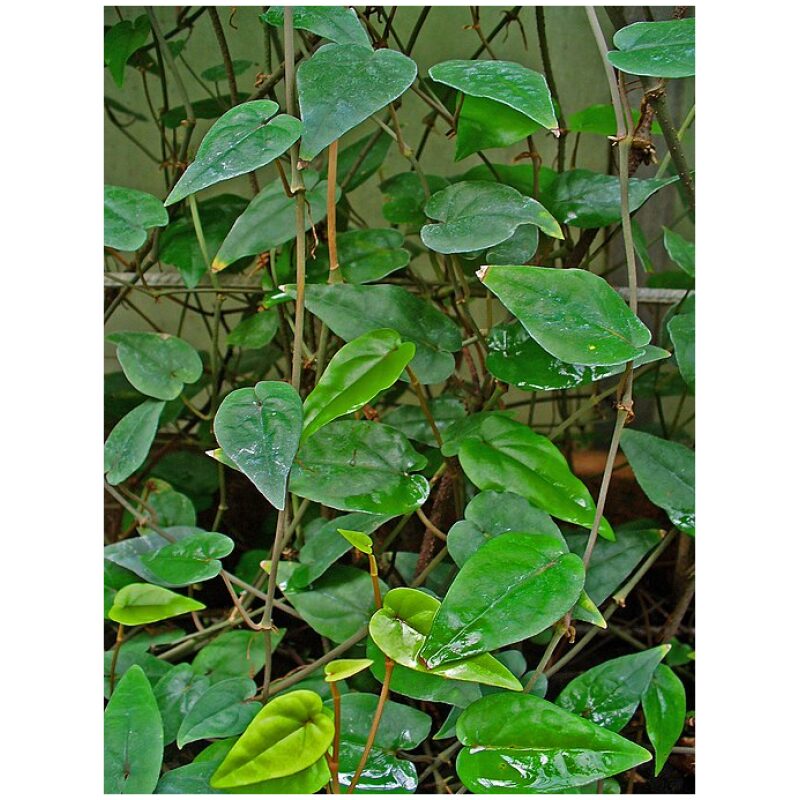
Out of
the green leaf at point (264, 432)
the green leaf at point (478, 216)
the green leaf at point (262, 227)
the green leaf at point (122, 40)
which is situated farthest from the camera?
the green leaf at point (122, 40)

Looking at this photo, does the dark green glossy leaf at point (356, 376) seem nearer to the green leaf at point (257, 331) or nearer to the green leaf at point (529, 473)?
the green leaf at point (529, 473)

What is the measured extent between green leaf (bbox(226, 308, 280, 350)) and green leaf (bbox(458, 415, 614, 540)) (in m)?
0.25

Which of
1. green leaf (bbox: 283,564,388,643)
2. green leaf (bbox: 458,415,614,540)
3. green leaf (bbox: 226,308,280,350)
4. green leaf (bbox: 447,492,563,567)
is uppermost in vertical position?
green leaf (bbox: 226,308,280,350)

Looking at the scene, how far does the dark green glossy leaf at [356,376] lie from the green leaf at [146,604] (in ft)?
0.55

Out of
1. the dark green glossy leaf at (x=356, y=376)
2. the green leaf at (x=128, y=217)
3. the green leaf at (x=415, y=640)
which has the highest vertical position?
the green leaf at (x=128, y=217)

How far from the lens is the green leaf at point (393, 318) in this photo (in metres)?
0.54

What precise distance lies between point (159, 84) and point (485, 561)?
80 centimetres

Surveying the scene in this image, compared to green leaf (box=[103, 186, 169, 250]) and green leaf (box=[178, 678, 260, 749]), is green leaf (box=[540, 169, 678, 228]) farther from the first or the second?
green leaf (box=[178, 678, 260, 749])

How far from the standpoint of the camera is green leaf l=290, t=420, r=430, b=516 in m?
0.52

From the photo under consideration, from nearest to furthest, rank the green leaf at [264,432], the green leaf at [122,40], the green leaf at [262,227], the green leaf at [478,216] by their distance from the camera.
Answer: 1. the green leaf at [264,432]
2. the green leaf at [478,216]
3. the green leaf at [262,227]
4. the green leaf at [122,40]

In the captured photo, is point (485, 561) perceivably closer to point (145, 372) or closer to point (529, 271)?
point (529, 271)

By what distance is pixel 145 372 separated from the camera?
0.64 metres

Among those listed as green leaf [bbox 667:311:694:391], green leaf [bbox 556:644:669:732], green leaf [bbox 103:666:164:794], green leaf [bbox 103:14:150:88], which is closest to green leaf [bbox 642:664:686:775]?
green leaf [bbox 556:644:669:732]

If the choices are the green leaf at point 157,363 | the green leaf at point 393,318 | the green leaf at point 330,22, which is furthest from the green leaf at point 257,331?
the green leaf at point 330,22
